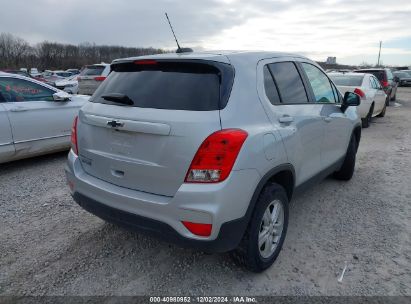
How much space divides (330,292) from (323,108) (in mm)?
1909

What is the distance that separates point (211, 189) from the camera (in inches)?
87.4

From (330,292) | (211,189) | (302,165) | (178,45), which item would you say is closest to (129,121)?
(211,189)

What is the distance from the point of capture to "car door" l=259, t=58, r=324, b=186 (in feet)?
9.25

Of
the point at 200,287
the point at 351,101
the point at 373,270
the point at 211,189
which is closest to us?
the point at 211,189

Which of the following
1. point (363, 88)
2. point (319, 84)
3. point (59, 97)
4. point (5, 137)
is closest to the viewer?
point (319, 84)

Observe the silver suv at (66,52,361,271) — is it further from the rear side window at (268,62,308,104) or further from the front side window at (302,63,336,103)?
the front side window at (302,63,336,103)

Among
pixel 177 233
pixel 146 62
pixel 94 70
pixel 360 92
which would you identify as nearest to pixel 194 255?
pixel 177 233

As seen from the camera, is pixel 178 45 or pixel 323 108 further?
pixel 323 108

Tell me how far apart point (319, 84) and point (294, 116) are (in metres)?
1.11

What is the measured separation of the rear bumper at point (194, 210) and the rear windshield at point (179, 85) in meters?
0.55

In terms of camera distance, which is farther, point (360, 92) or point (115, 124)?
point (360, 92)

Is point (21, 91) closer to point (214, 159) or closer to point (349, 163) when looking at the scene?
point (214, 159)

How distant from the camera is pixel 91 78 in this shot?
12.4 metres

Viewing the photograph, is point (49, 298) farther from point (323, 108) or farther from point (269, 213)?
point (323, 108)
